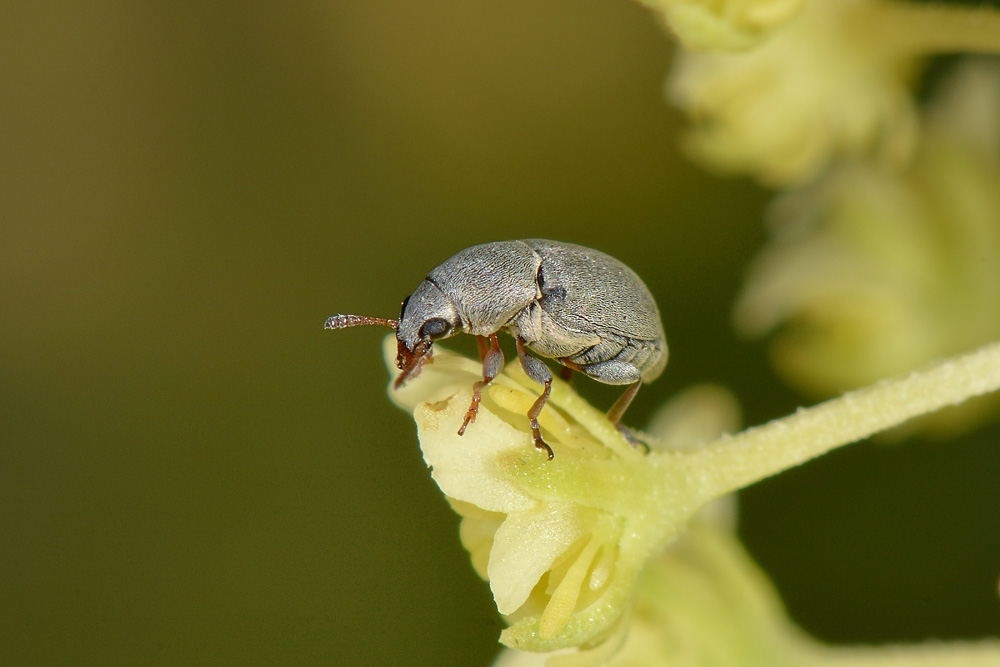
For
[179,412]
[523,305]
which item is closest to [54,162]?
[179,412]

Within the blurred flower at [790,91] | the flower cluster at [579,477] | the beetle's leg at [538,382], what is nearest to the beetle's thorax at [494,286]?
the beetle's leg at [538,382]

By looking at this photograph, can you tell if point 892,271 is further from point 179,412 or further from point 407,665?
point 179,412

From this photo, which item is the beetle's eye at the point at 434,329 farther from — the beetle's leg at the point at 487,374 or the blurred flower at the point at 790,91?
the blurred flower at the point at 790,91

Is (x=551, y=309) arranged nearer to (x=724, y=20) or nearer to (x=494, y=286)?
(x=494, y=286)

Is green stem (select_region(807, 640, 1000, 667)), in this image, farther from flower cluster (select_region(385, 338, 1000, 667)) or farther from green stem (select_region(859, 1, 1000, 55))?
green stem (select_region(859, 1, 1000, 55))

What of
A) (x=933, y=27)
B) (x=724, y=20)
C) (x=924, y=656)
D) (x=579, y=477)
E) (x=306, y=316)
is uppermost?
(x=724, y=20)

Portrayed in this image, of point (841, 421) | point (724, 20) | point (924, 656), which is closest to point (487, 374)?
point (841, 421)

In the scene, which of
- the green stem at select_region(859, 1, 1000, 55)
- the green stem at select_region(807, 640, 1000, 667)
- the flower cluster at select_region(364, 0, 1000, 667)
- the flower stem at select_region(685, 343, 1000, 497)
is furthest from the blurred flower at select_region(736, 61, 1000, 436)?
the flower stem at select_region(685, 343, 1000, 497)
